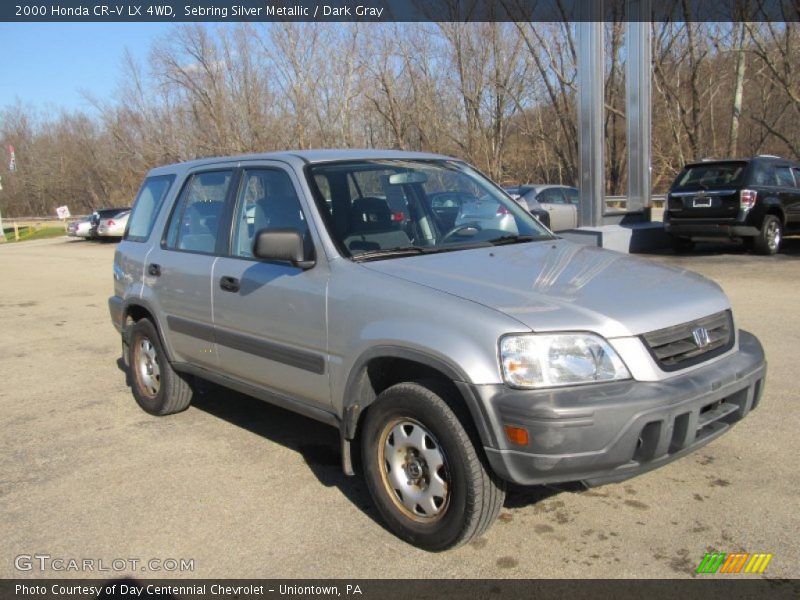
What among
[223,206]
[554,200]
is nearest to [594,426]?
[223,206]

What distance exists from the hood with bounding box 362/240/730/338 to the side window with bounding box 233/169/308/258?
29.2 inches

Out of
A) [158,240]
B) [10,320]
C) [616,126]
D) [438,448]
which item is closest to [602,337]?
[438,448]

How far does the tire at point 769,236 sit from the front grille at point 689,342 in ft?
34.4

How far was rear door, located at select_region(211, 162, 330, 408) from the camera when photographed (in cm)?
387

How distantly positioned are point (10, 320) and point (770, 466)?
1012 cm

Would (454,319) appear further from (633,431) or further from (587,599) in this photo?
(587,599)

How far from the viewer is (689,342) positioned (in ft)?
11.0

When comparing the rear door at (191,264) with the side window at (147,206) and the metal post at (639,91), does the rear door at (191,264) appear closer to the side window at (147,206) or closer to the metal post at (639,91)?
the side window at (147,206)

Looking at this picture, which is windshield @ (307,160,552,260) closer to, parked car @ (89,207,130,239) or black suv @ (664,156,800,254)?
black suv @ (664,156,800,254)

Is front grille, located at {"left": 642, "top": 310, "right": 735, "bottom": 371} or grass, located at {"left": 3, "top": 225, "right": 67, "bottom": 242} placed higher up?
front grille, located at {"left": 642, "top": 310, "right": 735, "bottom": 371}

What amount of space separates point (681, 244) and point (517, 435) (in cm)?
1269

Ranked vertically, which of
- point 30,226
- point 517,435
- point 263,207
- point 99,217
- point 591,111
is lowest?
point 30,226

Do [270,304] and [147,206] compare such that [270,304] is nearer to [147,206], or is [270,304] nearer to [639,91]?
[147,206]

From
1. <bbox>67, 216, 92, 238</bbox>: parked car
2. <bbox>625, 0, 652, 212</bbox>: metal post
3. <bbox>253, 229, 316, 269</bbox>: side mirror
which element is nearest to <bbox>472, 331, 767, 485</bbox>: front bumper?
<bbox>253, 229, 316, 269</bbox>: side mirror
